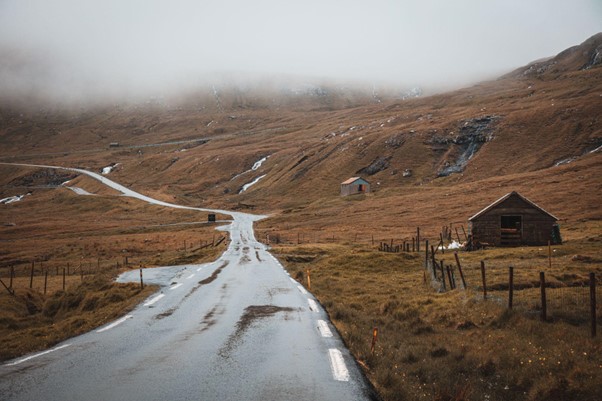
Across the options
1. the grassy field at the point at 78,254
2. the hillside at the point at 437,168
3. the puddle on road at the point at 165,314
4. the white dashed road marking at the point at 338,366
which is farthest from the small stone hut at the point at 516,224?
the white dashed road marking at the point at 338,366

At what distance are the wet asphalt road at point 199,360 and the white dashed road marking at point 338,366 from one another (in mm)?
21

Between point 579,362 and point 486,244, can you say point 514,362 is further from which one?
point 486,244

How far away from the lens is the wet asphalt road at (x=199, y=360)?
287 inches

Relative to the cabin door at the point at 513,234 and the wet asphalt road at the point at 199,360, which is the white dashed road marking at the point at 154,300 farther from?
the cabin door at the point at 513,234

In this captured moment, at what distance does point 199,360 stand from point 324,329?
169 inches

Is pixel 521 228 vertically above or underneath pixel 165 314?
above

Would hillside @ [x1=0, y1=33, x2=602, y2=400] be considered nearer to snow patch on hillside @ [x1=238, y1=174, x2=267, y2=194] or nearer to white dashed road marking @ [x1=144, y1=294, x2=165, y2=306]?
white dashed road marking @ [x1=144, y1=294, x2=165, y2=306]

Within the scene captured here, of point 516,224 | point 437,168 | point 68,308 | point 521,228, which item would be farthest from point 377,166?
point 68,308

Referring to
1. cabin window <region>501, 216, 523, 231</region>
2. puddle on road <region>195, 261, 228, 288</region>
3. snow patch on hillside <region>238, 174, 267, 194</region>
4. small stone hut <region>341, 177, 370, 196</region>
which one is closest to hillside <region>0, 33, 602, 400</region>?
snow patch on hillside <region>238, 174, 267, 194</region>

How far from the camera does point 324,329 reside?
1244 centimetres

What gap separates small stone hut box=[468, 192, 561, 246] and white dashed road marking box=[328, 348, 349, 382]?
4102cm

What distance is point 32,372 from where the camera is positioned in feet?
27.5

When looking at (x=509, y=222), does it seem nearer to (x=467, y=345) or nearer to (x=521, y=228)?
(x=521, y=228)

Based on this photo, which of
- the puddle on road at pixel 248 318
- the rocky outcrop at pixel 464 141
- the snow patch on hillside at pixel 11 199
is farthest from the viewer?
the snow patch on hillside at pixel 11 199
